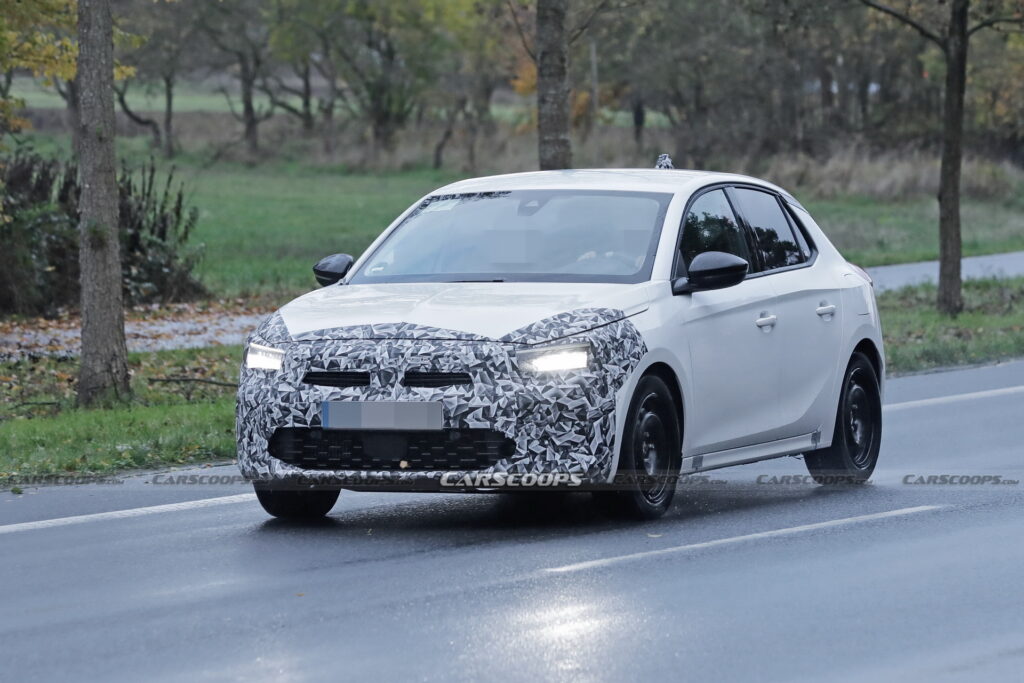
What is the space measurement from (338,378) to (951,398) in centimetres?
828

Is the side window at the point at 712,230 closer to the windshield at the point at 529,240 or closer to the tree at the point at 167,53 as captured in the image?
the windshield at the point at 529,240

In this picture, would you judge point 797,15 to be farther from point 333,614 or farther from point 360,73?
point 360,73

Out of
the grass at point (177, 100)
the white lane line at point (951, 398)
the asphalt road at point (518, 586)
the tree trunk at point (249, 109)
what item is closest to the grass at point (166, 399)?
the asphalt road at point (518, 586)

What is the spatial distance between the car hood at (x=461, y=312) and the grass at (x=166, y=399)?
9.88 feet

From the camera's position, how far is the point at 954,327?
22062mm

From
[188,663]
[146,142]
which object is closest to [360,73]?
[146,142]

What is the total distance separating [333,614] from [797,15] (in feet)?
56.7

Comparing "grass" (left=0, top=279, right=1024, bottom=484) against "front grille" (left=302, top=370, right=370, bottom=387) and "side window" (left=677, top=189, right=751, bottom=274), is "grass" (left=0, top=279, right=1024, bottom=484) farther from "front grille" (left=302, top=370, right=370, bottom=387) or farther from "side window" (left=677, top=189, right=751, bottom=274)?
→ "side window" (left=677, top=189, right=751, bottom=274)

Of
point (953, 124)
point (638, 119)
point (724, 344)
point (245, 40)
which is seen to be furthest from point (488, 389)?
point (245, 40)

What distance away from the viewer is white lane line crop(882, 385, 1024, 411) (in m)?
15.2

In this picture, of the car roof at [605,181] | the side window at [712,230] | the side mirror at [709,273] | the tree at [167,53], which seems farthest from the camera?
the tree at [167,53]

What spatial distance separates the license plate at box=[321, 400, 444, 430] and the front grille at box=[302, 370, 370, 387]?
9 cm

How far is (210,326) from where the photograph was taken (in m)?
23.0

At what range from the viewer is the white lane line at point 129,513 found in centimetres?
956
